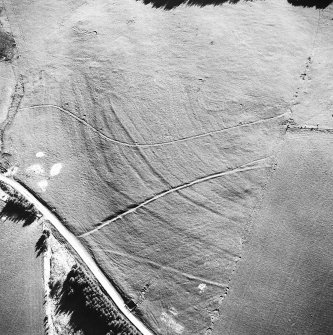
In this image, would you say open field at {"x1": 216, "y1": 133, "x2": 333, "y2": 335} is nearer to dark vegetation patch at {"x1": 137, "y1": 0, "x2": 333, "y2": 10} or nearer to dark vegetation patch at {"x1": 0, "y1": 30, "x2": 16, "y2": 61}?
dark vegetation patch at {"x1": 137, "y1": 0, "x2": 333, "y2": 10}

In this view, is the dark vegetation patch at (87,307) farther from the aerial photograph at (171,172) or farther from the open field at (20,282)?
the open field at (20,282)

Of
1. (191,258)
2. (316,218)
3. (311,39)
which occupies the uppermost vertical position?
(311,39)

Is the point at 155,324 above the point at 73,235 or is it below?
below

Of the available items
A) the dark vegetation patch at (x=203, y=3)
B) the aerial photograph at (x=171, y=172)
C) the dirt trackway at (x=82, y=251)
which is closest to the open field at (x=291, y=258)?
the aerial photograph at (x=171, y=172)

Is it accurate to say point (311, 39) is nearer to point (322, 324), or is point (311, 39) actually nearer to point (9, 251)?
point (322, 324)

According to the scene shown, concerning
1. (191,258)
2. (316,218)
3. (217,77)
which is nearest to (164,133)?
(217,77)

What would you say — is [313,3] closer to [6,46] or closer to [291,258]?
[291,258]
